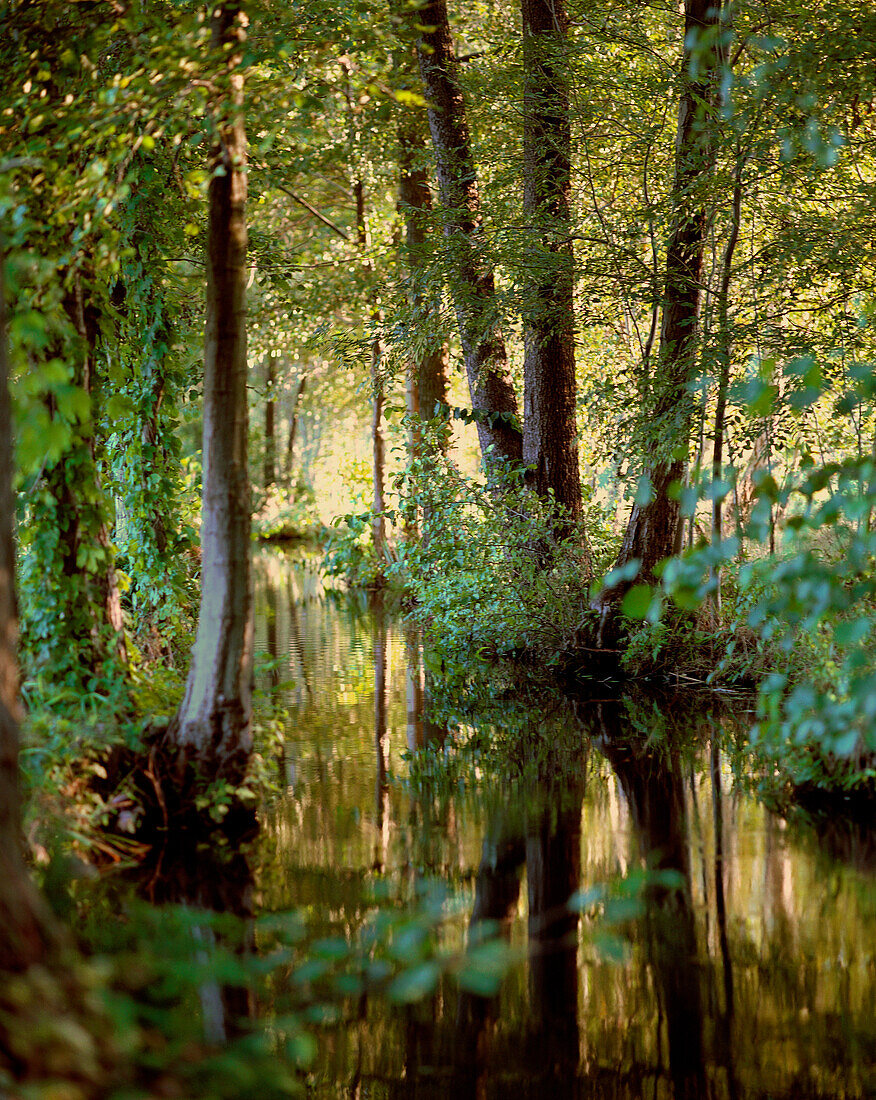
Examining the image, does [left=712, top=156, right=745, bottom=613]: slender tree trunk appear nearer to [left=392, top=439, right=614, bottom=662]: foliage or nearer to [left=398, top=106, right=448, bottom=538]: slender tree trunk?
[left=392, top=439, right=614, bottom=662]: foliage

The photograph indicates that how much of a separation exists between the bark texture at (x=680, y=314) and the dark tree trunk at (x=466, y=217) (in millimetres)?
2264

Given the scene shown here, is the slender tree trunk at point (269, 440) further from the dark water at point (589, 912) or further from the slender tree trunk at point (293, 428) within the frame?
the dark water at point (589, 912)

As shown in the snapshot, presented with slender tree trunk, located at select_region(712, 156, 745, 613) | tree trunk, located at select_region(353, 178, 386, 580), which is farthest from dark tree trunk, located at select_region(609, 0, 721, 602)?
tree trunk, located at select_region(353, 178, 386, 580)

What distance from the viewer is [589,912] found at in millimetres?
4852

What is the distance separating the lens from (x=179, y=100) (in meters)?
5.31

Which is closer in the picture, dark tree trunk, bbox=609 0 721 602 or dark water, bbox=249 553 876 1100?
dark water, bbox=249 553 876 1100

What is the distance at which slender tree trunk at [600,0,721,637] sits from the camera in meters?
8.98

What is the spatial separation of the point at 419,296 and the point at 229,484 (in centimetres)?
654

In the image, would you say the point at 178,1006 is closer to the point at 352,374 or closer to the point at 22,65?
the point at 22,65

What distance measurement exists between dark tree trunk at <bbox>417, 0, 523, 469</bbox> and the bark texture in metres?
2.26

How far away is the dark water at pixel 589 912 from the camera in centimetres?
355

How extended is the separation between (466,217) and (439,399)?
5212 millimetres

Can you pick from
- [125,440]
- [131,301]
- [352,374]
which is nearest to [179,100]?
[131,301]

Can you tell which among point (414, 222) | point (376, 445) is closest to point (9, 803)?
point (414, 222)
